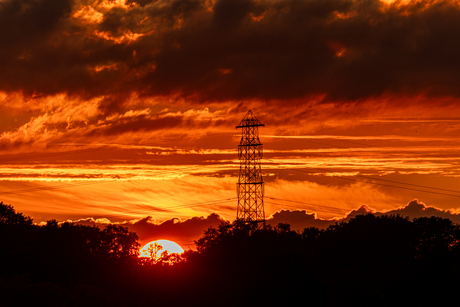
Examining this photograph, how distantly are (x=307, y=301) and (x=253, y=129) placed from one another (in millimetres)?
47082

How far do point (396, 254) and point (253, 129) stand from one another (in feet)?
108

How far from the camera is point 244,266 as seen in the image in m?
79.3

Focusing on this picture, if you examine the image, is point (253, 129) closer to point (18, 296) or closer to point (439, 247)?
point (439, 247)

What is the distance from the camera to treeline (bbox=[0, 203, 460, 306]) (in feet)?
217

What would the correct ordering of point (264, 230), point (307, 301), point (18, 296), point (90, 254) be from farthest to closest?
point (264, 230) → point (90, 254) → point (307, 301) → point (18, 296)

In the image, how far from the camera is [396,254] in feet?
311

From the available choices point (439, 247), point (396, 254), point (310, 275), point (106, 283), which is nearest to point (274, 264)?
point (310, 275)

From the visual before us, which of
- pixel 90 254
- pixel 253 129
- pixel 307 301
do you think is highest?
pixel 253 129

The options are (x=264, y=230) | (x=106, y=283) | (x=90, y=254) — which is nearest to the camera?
(x=106, y=283)

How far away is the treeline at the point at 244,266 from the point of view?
66.1 m

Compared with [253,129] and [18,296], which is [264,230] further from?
[18,296]

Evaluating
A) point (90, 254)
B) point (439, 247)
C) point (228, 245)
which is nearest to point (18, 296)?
point (90, 254)

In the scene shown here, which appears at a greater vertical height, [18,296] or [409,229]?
[409,229]

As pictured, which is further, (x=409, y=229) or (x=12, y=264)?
(x=409, y=229)
